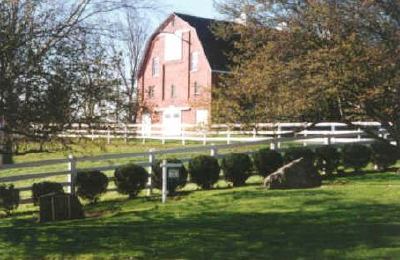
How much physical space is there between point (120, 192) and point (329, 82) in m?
6.63

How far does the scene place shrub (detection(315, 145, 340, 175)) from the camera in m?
21.8

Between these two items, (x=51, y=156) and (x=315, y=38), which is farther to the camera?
(x=51, y=156)

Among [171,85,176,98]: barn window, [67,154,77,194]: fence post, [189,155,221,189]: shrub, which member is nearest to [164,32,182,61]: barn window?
[171,85,176,98]: barn window

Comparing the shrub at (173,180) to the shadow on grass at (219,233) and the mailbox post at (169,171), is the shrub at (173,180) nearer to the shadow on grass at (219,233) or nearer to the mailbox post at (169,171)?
the mailbox post at (169,171)

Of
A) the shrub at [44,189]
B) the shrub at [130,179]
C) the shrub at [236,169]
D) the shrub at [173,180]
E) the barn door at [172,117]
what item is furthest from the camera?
the barn door at [172,117]

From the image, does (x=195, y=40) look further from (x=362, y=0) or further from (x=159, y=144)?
(x=362, y=0)

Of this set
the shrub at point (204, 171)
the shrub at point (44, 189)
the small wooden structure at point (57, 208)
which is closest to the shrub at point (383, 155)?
the shrub at point (204, 171)

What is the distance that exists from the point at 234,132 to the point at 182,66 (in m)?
29.4

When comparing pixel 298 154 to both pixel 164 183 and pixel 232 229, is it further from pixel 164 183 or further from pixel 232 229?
pixel 232 229

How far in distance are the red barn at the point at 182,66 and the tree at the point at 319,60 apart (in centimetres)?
2643

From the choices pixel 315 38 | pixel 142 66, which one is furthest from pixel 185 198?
pixel 142 66

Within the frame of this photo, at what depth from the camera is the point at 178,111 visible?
5053 cm

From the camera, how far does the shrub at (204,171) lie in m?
19.8

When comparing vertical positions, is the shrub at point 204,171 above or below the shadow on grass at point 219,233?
above
